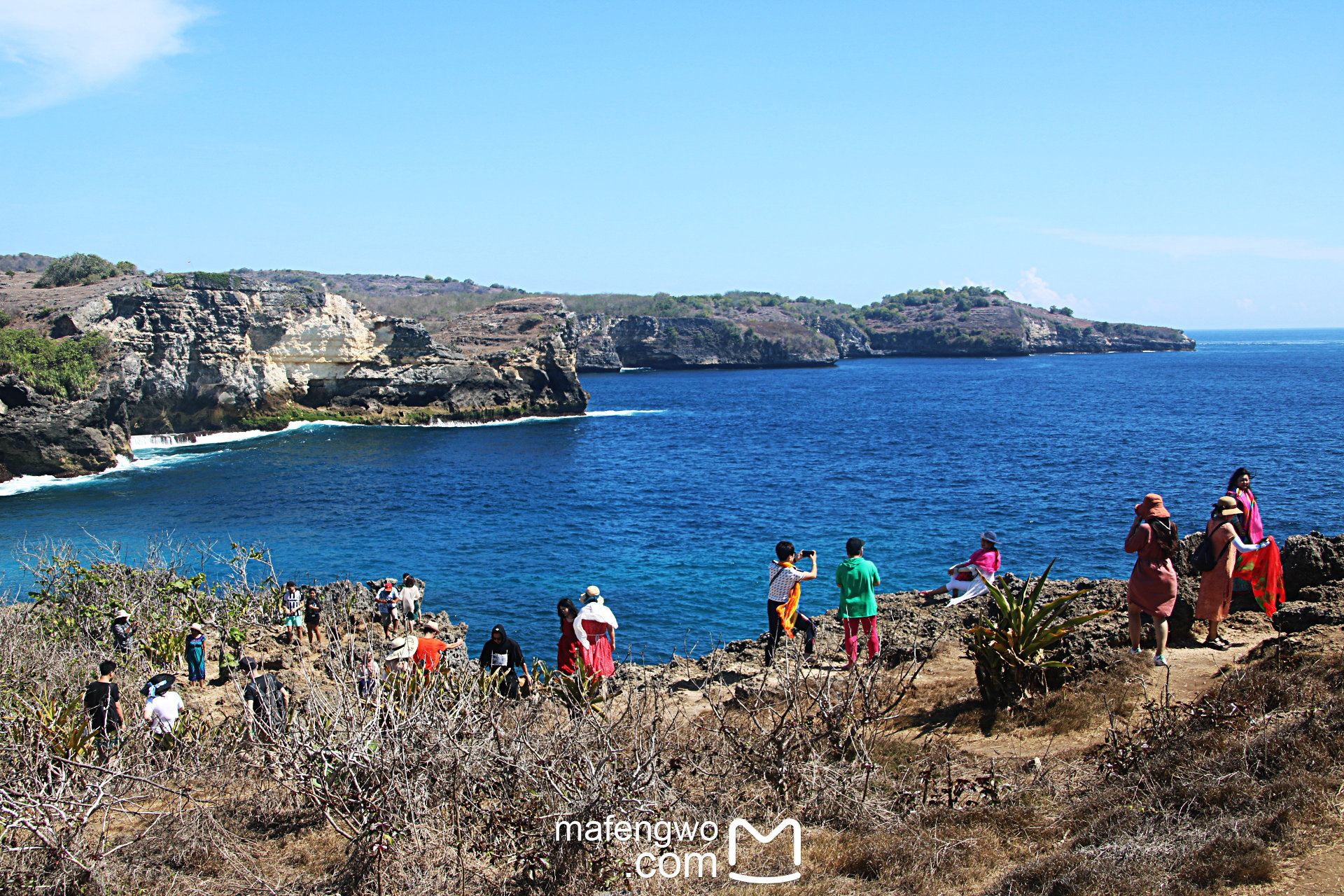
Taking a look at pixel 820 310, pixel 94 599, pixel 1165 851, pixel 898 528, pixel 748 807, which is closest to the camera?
pixel 1165 851

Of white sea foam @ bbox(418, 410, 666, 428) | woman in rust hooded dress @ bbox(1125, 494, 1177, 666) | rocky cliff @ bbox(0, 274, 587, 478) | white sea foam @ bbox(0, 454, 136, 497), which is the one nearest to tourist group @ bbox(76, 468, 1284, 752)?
woman in rust hooded dress @ bbox(1125, 494, 1177, 666)

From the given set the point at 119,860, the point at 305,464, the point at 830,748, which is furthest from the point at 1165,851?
the point at 305,464

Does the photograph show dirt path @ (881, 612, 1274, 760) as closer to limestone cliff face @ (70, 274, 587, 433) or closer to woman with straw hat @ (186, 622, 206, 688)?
woman with straw hat @ (186, 622, 206, 688)

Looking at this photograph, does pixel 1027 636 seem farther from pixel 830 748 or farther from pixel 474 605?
pixel 474 605

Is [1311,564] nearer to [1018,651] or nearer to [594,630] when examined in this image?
[1018,651]

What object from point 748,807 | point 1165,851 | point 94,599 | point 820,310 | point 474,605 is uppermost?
point 820,310

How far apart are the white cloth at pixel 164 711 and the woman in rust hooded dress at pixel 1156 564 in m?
8.37

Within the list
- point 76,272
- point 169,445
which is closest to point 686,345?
point 76,272

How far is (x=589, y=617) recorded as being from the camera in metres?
7.71

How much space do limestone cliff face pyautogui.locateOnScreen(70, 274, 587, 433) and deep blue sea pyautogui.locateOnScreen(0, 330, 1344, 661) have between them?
375cm

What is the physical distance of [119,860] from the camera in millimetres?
4941

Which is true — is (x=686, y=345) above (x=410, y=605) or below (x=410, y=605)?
above

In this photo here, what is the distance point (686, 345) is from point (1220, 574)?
403 feet

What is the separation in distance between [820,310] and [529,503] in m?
174
